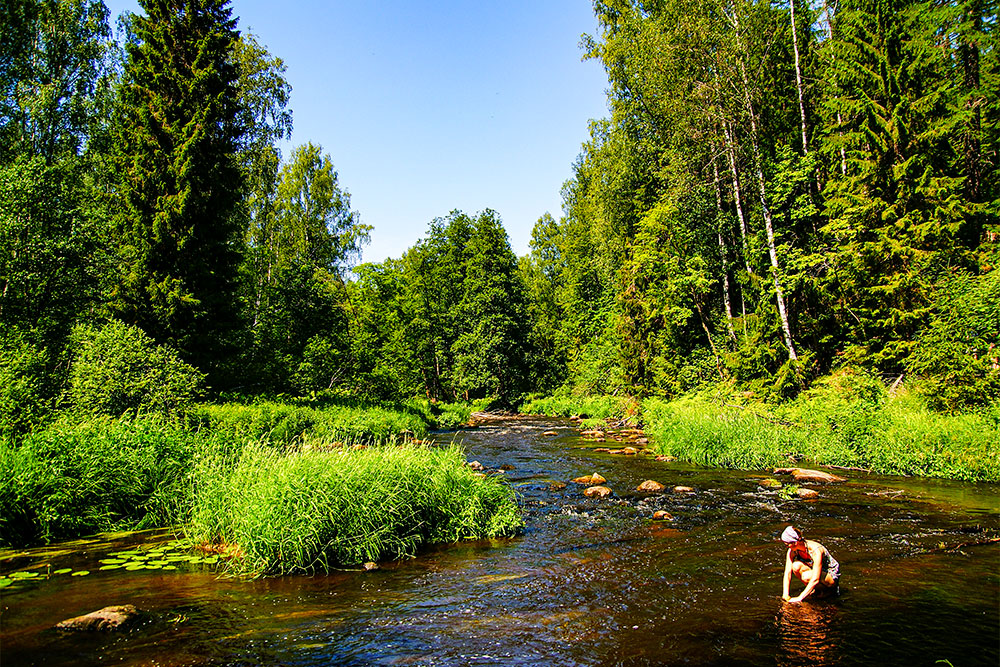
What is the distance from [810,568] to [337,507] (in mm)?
6502

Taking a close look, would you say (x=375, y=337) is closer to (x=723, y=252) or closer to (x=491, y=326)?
(x=491, y=326)

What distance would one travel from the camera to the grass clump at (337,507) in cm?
761

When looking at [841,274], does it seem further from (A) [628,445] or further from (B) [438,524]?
(B) [438,524]

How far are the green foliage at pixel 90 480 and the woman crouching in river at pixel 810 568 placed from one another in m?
9.78

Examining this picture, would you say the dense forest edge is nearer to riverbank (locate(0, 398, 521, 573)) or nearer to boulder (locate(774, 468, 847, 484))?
riverbank (locate(0, 398, 521, 573))

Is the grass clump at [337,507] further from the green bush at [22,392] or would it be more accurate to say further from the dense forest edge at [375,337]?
the green bush at [22,392]

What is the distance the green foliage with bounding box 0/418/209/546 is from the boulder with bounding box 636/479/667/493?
9.77 metres

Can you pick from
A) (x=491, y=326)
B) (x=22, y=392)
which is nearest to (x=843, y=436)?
(x=22, y=392)

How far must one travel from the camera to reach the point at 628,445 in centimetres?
2086

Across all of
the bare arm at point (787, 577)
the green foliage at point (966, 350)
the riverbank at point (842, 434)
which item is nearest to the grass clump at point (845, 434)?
the riverbank at point (842, 434)

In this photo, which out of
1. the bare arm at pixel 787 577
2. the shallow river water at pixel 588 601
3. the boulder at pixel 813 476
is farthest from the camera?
the boulder at pixel 813 476

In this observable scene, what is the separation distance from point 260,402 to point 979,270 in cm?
2498

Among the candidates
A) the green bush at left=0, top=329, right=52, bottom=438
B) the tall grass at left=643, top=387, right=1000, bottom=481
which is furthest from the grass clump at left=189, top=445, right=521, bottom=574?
the tall grass at left=643, top=387, right=1000, bottom=481

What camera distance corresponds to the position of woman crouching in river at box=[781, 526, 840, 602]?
6149 millimetres
